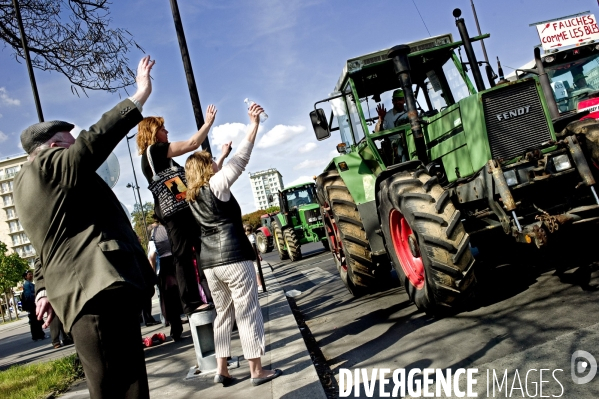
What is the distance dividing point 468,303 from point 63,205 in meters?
3.64

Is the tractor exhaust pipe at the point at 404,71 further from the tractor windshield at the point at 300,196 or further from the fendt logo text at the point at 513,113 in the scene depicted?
the tractor windshield at the point at 300,196

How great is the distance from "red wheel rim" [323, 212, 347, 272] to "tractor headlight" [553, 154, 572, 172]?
138 inches

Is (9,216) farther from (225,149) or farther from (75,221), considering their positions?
(75,221)

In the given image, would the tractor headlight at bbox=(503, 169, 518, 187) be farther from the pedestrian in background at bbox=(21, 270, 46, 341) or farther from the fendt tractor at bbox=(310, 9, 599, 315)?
the pedestrian in background at bbox=(21, 270, 46, 341)

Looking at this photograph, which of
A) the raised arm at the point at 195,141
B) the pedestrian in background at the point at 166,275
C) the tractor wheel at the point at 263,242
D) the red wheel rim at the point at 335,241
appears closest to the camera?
the raised arm at the point at 195,141

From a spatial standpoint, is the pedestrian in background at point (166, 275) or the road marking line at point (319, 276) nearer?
the pedestrian in background at point (166, 275)

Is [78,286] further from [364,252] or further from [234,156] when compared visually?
[364,252]

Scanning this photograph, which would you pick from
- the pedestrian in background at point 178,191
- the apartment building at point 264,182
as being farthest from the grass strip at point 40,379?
the apartment building at point 264,182

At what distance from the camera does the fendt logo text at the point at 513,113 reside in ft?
16.9

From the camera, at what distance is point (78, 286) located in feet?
7.73

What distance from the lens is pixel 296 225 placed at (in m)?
19.8

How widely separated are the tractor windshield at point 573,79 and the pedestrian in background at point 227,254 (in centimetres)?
1217

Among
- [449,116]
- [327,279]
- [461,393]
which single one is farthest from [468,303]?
[327,279]

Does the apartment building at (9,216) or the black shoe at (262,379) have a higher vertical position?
the apartment building at (9,216)
